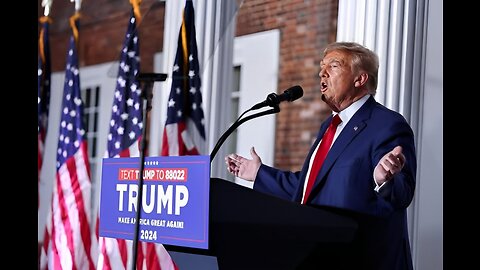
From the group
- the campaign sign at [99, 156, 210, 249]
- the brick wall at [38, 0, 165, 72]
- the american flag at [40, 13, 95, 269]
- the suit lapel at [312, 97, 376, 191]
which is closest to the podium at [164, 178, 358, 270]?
the campaign sign at [99, 156, 210, 249]

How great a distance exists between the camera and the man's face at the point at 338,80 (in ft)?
8.85

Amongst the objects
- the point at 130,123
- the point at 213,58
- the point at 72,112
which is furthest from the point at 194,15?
the point at 72,112

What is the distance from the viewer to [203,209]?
6.70 ft

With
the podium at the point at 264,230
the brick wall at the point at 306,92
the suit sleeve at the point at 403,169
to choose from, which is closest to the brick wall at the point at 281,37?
the brick wall at the point at 306,92

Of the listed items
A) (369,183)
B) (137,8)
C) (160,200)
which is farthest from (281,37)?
(160,200)

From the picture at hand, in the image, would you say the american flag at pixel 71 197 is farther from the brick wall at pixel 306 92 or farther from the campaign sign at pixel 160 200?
the campaign sign at pixel 160 200

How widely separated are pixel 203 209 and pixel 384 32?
5.46 ft

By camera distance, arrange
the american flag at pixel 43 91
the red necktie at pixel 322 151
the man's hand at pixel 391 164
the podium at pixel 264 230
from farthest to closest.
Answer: the american flag at pixel 43 91 → the red necktie at pixel 322 151 → the man's hand at pixel 391 164 → the podium at pixel 264 230

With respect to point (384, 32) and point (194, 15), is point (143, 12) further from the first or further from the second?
point (384, 32)

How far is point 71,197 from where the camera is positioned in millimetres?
4285

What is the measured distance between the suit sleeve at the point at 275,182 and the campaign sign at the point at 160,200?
59cm

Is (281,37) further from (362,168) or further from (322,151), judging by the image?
(362,168)

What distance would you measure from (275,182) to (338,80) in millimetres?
451

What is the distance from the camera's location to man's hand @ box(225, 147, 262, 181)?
2863mm
